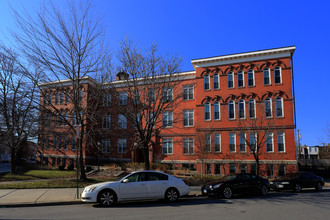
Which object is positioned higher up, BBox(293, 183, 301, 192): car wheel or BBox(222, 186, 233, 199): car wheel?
BBox(222, 186, 233, 199): car wheel

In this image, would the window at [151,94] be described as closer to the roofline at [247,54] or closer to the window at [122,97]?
the window at [122,97]

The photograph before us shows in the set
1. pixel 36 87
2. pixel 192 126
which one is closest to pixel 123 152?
pixel 192 126

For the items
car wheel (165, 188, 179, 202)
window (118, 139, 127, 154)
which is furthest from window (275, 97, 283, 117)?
car wheel (165, 188, 179, 202)

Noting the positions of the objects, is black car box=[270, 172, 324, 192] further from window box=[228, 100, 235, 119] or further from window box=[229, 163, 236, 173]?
window box=[228, 100, 235, 119]

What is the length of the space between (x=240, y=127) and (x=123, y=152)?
15627 millimetres

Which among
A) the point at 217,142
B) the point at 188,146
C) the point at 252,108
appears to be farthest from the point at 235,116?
the point at 188,146

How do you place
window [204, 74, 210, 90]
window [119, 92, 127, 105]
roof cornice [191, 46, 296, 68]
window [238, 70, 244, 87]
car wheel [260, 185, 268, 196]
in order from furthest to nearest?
window [204, 74, 210, 90] < window [238, 70, 244, 87] < roof cornice [191, 46, 296, 68] < window [119, 92, 127, 105] < car wheel [260, 185, 268, 196]

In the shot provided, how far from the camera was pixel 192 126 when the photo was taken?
31.6 meters

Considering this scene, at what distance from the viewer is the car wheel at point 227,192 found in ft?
40.7

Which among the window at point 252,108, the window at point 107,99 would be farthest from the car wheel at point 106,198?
the window at point 252,108

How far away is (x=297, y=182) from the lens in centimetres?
1558

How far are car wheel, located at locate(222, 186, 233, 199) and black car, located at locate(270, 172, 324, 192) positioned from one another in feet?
16.1

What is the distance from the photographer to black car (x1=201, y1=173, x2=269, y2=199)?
487 inches

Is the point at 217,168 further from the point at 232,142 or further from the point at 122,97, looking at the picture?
the point at 122,97
